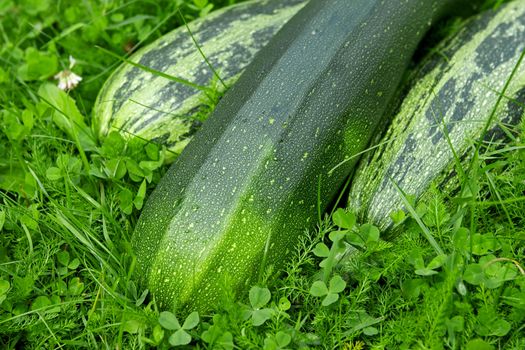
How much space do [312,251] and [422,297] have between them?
50 cm

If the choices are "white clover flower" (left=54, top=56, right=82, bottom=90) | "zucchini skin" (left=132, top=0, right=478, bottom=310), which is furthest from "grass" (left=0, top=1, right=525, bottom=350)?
"white clover flower" (left=54, top=56, right=82, bottom=90)

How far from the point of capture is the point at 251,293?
107 inches

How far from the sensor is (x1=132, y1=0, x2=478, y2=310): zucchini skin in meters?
2.75

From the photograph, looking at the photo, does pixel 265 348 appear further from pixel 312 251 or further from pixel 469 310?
pixel 469 310

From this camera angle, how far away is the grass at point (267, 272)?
2.59 meters

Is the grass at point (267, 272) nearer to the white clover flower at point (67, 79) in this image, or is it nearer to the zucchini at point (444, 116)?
the zucchini at point (444, 116)

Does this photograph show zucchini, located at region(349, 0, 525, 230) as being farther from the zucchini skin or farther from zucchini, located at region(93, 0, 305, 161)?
zucchini, located at region(93, 0, 305, 161)

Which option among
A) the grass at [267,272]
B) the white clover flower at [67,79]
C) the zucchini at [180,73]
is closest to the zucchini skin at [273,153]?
the grass at [267,272]

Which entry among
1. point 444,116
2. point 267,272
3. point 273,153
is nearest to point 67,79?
point 273,153

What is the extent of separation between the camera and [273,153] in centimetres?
285

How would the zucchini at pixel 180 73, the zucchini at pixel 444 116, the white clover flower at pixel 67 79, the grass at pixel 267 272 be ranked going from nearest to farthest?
the grass at pixel 267 272
the zucchini at pixel 444 116
the zucchini at pixel 180 73
the white clover flower at pixel 67 79

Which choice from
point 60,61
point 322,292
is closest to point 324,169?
point 322,292

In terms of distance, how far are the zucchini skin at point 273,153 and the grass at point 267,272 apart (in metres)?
0.10

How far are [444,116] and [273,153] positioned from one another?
38.7 inches
